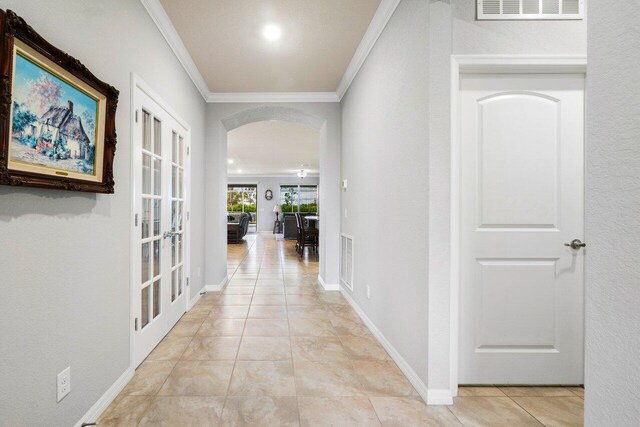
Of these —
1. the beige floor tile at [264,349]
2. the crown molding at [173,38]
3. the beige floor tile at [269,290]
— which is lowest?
the beige floor tile at [264,349]

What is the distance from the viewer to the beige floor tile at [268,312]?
325cm

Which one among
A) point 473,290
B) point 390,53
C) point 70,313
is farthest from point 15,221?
point 390,53

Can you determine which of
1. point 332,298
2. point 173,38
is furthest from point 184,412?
point 173,38

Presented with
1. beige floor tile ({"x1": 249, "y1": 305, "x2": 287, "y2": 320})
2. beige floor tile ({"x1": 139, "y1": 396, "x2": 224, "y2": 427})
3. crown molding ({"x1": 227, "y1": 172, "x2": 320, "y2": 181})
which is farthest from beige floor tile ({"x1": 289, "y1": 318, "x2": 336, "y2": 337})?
crown molding ({"x1": 227, "y1": 172, "x2": 320, "y2": 181})

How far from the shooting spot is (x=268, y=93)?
4.21m

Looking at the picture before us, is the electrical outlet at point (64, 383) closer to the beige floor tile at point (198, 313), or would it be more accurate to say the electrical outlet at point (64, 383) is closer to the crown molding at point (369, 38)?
the beige floor tile at point (198, 313)

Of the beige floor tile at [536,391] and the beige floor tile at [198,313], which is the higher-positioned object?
the beige floor tile at [198,313]

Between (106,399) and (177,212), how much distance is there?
1.71 metres

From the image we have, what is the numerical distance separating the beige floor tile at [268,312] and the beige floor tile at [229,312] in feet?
0.26

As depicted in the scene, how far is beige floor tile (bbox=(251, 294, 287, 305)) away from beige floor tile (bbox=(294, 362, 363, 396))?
4.95 ft

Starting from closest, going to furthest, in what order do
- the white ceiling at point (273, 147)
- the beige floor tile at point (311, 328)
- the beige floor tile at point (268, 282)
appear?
1. the beige floor tile at point (311, 328)
2. the beige floor tile at point (268, 282)
3. the white ceiling at point (273, 147)

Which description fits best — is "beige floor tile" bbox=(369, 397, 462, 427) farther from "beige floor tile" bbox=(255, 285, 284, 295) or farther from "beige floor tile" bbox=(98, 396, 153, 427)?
"beige floor tile" bbox=(255, 285, 284, 295)

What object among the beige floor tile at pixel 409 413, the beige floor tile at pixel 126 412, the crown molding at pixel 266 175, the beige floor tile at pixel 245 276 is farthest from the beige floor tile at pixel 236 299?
the crown molding at pixel 266 175

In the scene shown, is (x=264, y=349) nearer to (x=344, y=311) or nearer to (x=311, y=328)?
(x=311, y=328)
